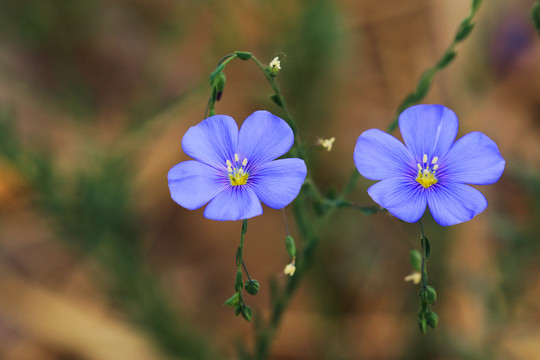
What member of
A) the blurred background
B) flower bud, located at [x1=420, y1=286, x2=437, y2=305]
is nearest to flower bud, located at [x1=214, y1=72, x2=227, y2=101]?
flower bud, located at [x1=420, y1=286, x2=437, y2=305]

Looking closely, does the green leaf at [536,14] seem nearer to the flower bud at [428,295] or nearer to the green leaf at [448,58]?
the green leaf at [448,58]

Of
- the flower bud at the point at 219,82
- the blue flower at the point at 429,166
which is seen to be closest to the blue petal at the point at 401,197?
the blue flower at the point at 429,166

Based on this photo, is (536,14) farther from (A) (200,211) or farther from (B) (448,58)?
(A) (200,211)

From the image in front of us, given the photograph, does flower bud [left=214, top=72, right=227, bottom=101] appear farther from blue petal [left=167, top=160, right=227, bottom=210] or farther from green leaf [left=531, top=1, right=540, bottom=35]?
green leaf [left=531, top=1, right=540, bottom=35]

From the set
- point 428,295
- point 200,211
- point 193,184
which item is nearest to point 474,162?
point 428,295

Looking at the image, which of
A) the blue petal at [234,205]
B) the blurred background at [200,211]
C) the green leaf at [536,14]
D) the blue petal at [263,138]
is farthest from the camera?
the blurred background at [200,211]
